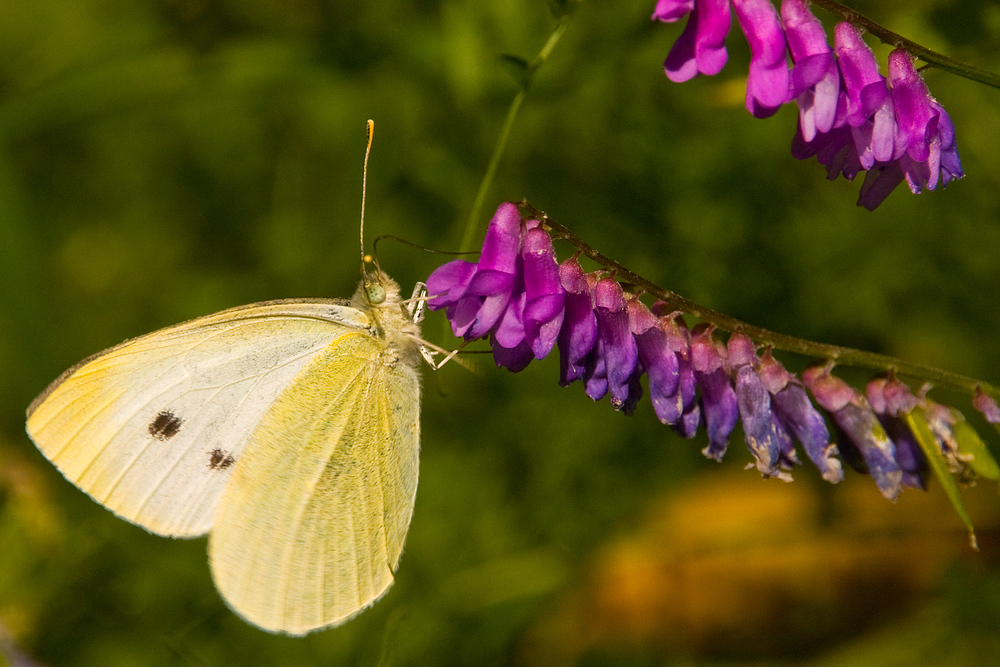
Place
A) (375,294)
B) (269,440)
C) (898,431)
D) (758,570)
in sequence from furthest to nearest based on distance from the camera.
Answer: (758,570) → (269,440) → (375,294) → (898,431)

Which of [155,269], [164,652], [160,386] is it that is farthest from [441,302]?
[155,269]

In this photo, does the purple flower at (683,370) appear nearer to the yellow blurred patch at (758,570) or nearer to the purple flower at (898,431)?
the purple flower at (898,431)

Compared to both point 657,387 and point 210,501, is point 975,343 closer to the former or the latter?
point 657,387

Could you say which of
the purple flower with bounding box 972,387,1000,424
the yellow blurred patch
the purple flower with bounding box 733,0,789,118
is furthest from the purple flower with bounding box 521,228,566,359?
the yellow blurred patch

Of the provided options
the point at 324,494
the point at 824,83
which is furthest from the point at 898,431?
the point at 324,494

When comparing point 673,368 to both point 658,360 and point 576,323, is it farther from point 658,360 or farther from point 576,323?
point 576,323

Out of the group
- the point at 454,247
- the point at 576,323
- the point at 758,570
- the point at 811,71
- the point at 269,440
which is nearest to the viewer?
the point at 811,71

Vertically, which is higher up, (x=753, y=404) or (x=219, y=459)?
(x=753, y=404)

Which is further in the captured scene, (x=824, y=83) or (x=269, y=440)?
(x=269, y=440)
